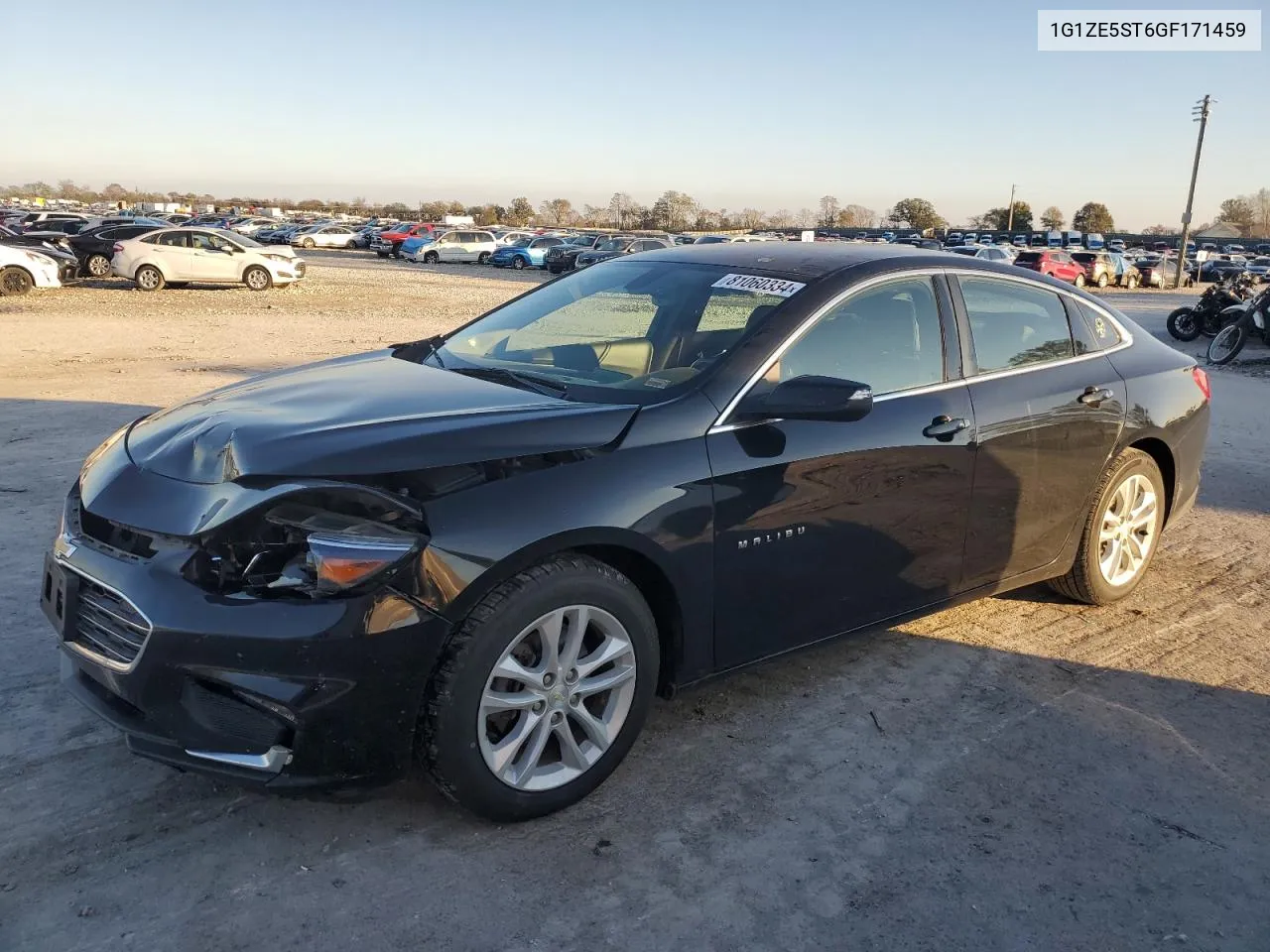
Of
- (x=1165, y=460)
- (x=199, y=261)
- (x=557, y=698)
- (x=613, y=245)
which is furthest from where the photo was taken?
(x=613, y=245)

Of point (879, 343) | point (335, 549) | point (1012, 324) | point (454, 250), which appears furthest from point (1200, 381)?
point (454, 250)

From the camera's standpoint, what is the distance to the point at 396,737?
9.09 feet

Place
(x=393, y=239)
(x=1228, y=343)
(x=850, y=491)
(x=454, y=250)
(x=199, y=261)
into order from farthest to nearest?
(x=393, y=239) → (x=454, y=250) → (x=199, y=261) → (x=1228, y=343) → (x=850, y=491)

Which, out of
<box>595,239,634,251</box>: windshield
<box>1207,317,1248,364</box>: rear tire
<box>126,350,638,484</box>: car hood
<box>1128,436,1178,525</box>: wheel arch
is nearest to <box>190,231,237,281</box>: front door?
<box>595,239,634,251</box>: windshield

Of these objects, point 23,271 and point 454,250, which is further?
point 454,250

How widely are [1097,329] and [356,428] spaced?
11.7ft

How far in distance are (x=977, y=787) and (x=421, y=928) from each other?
6.06 feet

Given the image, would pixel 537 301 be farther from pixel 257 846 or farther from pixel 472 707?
pixel 257 846

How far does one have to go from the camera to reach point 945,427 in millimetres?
3904

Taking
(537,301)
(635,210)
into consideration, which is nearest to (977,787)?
(537,301)

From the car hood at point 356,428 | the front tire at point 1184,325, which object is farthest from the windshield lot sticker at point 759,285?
the front tire at point 1184,325

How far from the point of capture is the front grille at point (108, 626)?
8.89 feet

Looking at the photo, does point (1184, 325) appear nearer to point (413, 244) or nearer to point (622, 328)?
point (622, 328)

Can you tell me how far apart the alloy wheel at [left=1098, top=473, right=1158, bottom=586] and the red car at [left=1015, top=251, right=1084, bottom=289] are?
3164 centimetres
